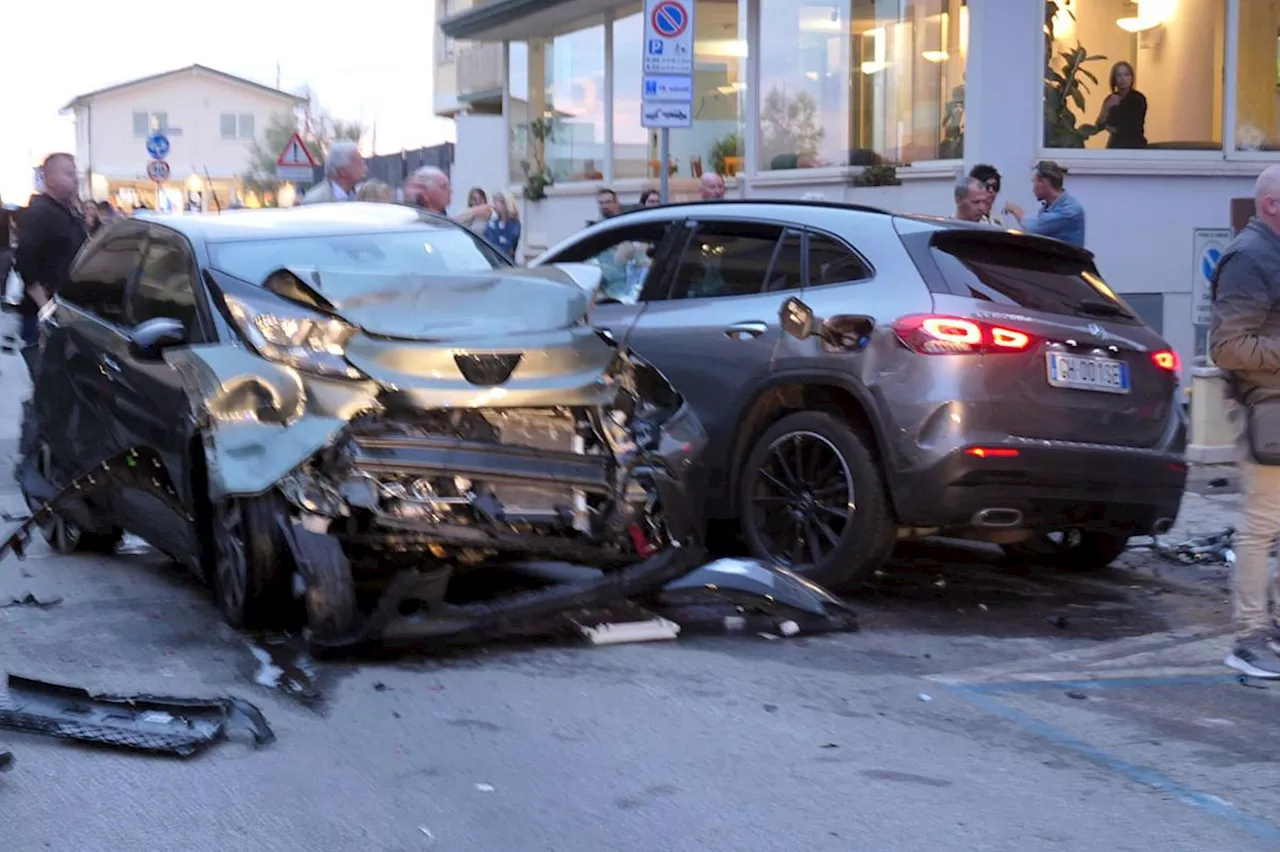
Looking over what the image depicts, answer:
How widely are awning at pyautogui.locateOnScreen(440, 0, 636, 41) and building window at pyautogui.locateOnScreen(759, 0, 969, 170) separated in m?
4.65

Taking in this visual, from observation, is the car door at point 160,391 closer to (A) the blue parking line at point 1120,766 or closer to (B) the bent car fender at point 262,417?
(B) the bent car fender at point 262,417

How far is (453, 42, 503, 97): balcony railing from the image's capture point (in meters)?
31.5

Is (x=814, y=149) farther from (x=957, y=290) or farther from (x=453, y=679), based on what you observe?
(x=453, y=679)

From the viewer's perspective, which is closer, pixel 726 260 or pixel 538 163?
pixel 726 260

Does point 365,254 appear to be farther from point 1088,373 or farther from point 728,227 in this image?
point 1088,373

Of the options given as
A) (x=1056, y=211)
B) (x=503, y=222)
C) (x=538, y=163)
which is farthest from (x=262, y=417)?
(x=538, y=163)

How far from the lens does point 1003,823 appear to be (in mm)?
4434

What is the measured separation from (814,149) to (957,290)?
1071cm

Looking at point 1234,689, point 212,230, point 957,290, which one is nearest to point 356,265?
point 212,230

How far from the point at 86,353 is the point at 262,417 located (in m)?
2.01

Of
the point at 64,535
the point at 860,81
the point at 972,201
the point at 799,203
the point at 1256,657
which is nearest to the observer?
the point at 1256,657

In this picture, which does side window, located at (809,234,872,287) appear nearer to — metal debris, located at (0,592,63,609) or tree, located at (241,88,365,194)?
metal debris, located at (0,592,63,609)

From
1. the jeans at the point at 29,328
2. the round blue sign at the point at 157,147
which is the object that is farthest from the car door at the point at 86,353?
the round blue sign at the point at 157,147

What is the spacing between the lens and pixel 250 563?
6.00 m
